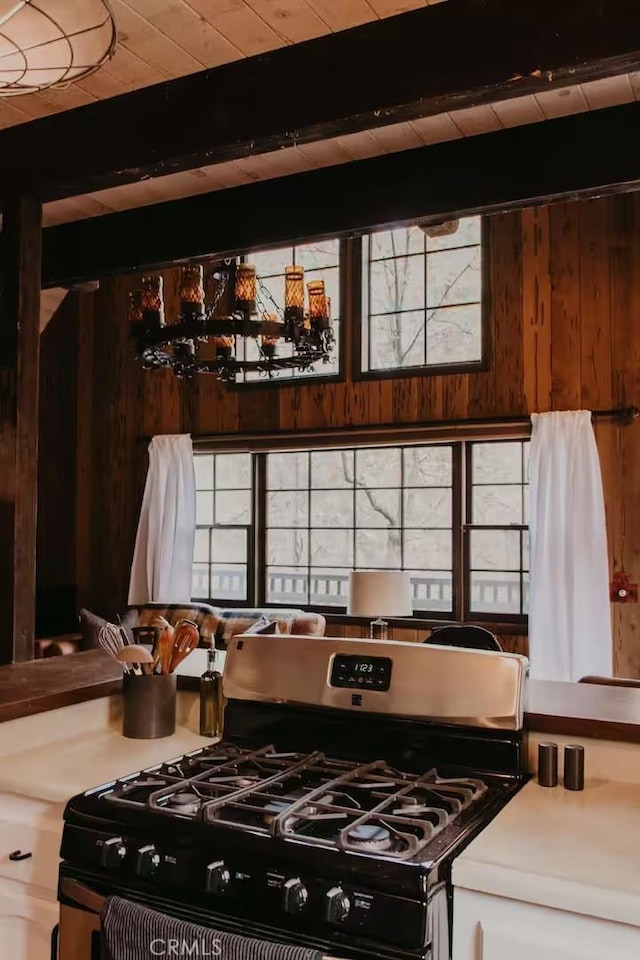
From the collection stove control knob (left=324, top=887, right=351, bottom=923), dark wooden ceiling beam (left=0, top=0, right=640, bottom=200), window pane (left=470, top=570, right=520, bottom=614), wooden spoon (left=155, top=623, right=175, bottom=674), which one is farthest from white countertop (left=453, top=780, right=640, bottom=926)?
window pane (left=470, top=570, right=520, bottom=614)

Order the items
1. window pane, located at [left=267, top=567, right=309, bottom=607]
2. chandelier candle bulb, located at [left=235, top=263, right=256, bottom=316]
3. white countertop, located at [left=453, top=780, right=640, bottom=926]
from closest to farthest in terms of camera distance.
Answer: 1. white countertop, located at [left=453, top=780, right=640, bottom=926]
2. chandelier candle bulb, located at [left=235, top=263, right=256, bottom=316]
3. window pane, located at [left=267, top=567, right=309, bottom=607]

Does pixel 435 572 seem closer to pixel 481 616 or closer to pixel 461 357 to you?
pixel 481 616

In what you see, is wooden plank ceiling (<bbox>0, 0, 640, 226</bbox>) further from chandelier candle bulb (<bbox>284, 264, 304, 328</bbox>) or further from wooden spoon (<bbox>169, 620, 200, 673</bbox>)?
wooden spoon (<bbox>169, 620, 200, 673</bbox>)

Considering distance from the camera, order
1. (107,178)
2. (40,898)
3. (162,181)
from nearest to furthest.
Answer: (40,898) < (107,178) < (162,181)

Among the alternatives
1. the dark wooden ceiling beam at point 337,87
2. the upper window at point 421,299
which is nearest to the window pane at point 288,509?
the upper window at point 421,299

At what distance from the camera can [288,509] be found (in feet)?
20.3

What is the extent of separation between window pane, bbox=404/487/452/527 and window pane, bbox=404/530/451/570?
0.20 feet

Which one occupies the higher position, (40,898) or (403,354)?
(403,354)

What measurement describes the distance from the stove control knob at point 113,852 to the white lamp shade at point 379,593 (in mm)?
3212

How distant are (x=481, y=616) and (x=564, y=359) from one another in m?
1.70

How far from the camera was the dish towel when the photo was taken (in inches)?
49.1

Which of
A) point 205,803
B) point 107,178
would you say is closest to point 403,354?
point 107,178

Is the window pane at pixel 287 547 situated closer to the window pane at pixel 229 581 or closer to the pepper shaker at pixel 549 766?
the window pane at pixel 229 581

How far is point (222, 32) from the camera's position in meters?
1.96
